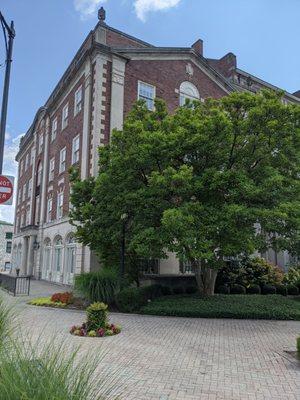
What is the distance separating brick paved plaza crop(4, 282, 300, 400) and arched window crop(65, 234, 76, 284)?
38.4 feet

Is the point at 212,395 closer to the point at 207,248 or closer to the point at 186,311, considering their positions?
the point at 207,248

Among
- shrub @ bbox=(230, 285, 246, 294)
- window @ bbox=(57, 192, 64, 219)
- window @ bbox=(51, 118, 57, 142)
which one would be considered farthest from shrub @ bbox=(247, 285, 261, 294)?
window @ bbox=(51, 118, 57, 142)

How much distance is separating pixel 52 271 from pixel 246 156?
18.3m

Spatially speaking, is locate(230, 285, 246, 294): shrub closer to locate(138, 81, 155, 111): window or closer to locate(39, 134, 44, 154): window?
locate(138, 81, 155, 111): window

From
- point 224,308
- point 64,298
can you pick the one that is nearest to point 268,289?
point 224,308

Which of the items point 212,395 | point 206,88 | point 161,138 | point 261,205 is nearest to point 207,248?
point 261,205

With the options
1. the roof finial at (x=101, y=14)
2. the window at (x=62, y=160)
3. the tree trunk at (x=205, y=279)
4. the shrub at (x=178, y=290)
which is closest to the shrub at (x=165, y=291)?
the shrub at (x=178, y=290)

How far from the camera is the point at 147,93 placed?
77.3 feet

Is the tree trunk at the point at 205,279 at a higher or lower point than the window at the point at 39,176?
lower

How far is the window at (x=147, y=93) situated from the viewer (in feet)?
76.2

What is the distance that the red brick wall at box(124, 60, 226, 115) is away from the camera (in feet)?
74.7

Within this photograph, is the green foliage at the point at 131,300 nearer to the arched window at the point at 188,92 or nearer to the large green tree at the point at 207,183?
the large green tree at the point at 207,183

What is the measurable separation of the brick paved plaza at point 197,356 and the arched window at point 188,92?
16690 mm

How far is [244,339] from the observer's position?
9.36 m
